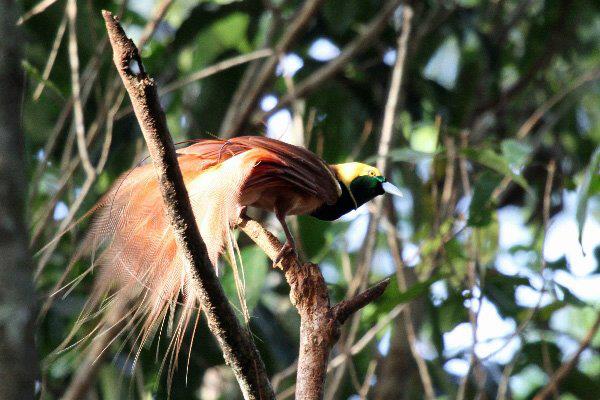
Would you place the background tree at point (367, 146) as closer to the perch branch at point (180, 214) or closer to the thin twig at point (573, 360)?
the thin twig at point (573, 360)

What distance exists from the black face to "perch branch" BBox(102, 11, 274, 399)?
815 millimetres

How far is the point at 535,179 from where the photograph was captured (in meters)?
4.89

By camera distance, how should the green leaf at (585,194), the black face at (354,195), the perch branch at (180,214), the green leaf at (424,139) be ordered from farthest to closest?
the green leaf at (424,139) → the black face at (354,195) → the green leaf at (585,194) → the perch branch at (180,214)

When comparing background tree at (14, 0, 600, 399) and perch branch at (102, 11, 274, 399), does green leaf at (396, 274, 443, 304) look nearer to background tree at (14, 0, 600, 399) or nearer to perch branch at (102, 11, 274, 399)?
background tree at (14, 0, 600, 399)

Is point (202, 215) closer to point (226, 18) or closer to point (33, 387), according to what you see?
point (33, 387)

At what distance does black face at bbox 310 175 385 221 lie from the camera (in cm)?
246

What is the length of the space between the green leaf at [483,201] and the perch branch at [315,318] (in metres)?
1.27

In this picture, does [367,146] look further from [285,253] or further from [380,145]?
[285,253]

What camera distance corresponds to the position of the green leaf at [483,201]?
3.13m

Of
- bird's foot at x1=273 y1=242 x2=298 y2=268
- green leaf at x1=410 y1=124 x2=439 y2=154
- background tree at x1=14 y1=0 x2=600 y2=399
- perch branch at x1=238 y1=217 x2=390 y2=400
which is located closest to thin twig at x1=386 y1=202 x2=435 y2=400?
background tree at x1=14 y1=0 x2=600 y2=399

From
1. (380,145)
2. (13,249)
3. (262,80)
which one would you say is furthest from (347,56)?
(13,249)

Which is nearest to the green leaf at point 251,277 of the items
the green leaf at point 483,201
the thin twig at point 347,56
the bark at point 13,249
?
the green leaf at point 483,201

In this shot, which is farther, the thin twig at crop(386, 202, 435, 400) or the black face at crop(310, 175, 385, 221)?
the thin twig at crop(386, 202, 435, 400)

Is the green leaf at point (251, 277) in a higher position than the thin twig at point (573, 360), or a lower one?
higher
